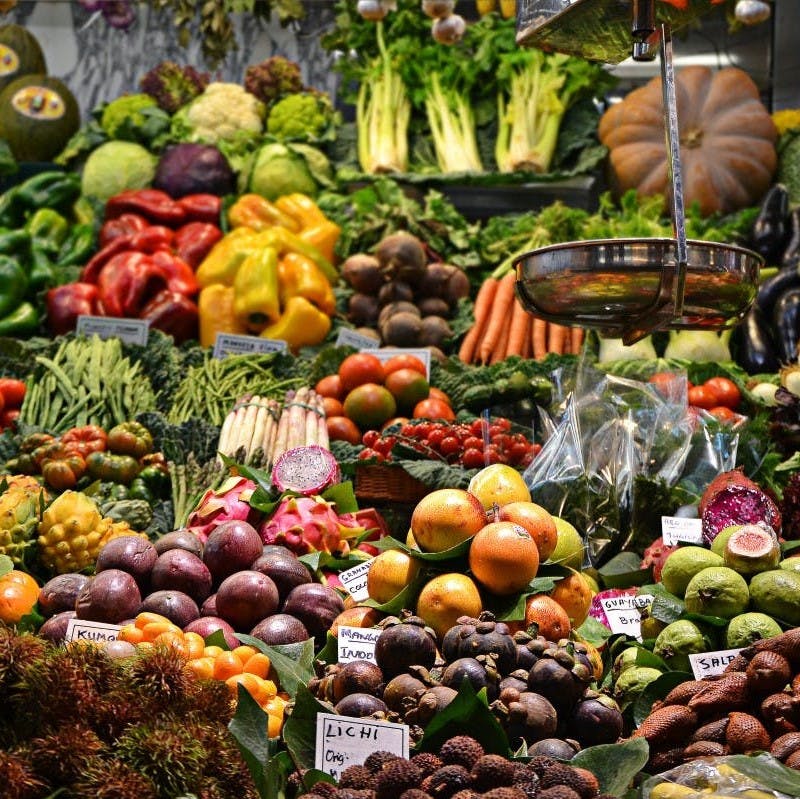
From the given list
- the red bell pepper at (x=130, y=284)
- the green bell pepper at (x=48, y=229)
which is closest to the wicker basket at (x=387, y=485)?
the red bell pepper at (x=130, y=284)

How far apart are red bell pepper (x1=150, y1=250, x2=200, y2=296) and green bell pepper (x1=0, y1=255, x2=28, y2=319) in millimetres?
692

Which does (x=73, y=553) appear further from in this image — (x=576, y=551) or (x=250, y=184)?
(x=250, y=184)

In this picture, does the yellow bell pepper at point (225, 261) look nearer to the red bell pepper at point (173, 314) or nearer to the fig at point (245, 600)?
the red bell pepper at point (173, 314)

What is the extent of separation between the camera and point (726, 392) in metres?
4.24

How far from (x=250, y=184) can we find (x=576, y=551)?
4130 millimetres

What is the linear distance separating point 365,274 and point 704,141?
2389mm

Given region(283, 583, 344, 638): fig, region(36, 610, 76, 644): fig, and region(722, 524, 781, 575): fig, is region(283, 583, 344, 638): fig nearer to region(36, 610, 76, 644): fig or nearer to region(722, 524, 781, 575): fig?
region(36, 610, 76, 644): fig

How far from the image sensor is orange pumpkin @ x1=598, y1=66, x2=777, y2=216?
6027mm

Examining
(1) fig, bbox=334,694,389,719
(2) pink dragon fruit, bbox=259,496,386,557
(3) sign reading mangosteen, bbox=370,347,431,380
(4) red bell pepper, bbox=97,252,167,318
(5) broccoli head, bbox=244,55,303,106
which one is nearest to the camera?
(1) fig, bbox=334,694,389,719

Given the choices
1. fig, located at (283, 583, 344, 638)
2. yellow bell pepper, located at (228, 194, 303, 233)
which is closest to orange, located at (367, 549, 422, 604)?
fig, located at (283, 583, 344, 638)

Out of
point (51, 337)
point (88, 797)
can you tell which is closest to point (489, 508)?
point (88, 797)

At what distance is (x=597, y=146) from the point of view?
613cm

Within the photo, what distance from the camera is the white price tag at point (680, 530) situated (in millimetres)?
3217

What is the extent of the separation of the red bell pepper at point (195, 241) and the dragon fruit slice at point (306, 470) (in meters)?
2.38
